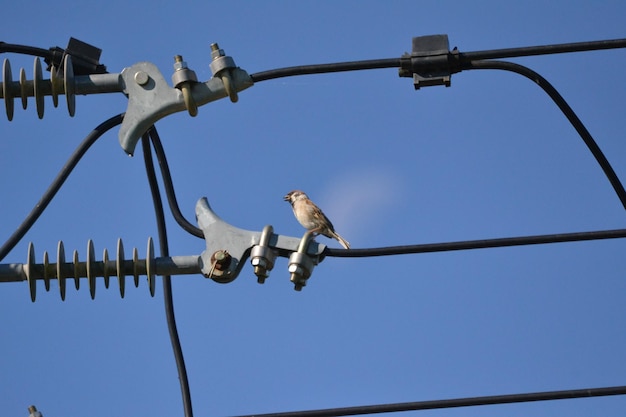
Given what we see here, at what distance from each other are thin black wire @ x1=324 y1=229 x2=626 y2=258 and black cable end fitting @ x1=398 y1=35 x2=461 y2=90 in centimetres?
79

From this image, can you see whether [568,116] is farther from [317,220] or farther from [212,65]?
[317,220]

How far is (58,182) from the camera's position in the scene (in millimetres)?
5238

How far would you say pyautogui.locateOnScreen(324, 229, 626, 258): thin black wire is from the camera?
5059 millimetres

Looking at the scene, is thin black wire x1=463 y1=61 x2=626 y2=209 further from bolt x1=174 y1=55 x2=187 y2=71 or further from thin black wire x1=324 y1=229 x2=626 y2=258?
bolt x1=174 y1=55 x2=187 y2=71

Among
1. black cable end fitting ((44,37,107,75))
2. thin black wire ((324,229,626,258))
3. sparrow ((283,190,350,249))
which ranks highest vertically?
sparrow ((283,190,350,249))

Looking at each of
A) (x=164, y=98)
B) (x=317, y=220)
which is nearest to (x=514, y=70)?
(x=164, y=98)

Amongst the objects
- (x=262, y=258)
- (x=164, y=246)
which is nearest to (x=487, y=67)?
→ (x=262, y=258)

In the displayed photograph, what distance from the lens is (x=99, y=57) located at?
5.54 meters

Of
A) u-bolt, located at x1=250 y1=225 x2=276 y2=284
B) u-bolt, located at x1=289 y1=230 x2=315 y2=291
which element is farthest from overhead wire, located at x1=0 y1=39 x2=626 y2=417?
u-bolt, located at x1=250 y1=225 x2=276 y2=284

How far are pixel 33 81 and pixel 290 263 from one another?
1.42m

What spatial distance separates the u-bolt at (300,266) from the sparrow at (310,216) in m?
4.35

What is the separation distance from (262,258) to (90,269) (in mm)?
732

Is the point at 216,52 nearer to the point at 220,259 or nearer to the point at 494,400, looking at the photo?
the point at 220,259

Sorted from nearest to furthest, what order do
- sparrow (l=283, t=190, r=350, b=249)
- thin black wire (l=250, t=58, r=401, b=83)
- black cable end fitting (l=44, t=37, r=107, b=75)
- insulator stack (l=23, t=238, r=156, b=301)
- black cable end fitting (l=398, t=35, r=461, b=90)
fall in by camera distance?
insulator stack (l=23, t=238, r=156, b=301), thin black wire (l=250, t=58, r=401, b=83), black cable end fitting (l=398, t=35, r=461, b=90), black cable end fitting (l=44, t=37, r=107, b=75), sparrow (l=283, t=190, r=350, b=249)
